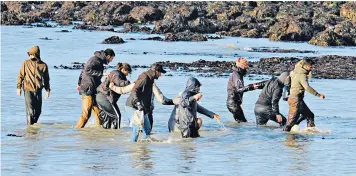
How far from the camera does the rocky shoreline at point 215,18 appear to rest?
53.6 metres

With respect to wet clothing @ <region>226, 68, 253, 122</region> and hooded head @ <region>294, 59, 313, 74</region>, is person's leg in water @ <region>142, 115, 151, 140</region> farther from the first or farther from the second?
hooded head @ <region>294, 59, 313, 74</region>

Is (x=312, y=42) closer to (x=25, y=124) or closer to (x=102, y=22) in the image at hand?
(x=102, y=22)

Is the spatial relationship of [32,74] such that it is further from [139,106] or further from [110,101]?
[139,106]

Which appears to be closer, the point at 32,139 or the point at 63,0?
the point at 32,139

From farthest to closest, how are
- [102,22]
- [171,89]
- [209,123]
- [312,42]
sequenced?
1. [102,22]
2. [312,42]
3. [171,89]
4. [209,123]

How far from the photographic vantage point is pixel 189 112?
1845 centimetres

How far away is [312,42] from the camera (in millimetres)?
50281

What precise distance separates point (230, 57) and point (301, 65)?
22.2m

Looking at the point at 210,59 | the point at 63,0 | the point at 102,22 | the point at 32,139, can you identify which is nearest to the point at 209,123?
the point at 32,139

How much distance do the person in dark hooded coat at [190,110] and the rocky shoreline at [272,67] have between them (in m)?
14.6

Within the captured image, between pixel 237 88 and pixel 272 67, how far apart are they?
15073 mm

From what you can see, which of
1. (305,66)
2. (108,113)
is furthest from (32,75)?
(305,66)

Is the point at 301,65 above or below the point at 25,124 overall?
above

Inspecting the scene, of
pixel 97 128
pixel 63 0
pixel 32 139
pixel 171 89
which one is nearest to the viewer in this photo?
pixel 32 139
